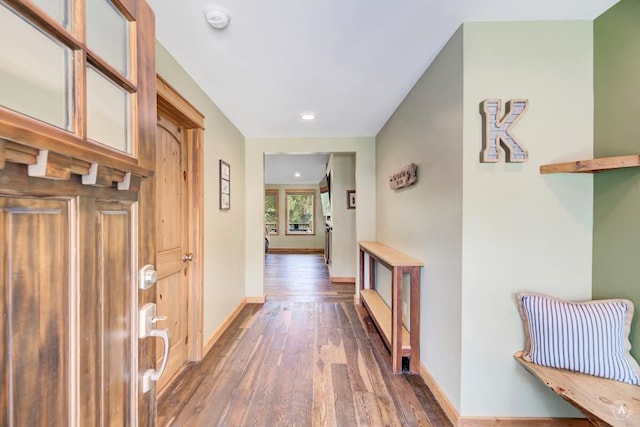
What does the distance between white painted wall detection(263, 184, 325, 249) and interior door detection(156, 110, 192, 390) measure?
6.72 m

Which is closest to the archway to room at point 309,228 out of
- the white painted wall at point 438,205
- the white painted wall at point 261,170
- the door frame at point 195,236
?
the white painted wall at point 261,170

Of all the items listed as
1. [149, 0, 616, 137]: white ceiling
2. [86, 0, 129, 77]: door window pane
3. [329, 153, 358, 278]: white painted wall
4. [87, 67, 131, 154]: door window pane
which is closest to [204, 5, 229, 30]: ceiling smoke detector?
[149, 0, 616, 137]: white ceiling

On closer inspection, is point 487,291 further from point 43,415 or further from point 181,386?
point 181,386

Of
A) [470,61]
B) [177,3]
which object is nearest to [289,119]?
[177,3]

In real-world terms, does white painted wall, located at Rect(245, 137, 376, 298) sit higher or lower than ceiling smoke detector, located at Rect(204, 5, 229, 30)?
lower

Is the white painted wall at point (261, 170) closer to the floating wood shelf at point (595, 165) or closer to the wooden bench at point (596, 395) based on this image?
the floating wood shelf at point (595, 165)

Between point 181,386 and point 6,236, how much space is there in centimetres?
198

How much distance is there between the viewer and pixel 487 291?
155 cm

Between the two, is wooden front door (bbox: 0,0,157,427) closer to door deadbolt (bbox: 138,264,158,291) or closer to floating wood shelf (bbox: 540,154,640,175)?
door deadbolt (bbox: 138,264,158,291)

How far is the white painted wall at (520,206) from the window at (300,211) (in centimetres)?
755

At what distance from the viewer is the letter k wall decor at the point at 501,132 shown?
149 cm

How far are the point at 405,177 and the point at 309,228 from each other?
6843mm

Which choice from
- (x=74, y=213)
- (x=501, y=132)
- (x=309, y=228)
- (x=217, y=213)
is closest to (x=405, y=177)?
(x=501, y=132)

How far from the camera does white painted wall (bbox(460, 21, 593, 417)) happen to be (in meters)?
1.51
